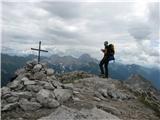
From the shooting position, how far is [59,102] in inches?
681

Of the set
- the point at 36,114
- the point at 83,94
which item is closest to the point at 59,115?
the point at 36,114

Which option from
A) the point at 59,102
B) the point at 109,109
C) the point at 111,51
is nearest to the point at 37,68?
the point at 59,102

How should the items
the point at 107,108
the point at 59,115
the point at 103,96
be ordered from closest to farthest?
the point at 59,115 → the point at 107,108 → the point at 103,96

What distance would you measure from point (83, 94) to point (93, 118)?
5168mm

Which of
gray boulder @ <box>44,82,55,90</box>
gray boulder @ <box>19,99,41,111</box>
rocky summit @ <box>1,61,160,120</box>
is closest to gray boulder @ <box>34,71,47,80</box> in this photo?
rocky summit @ <box>1,61,160,120</box>

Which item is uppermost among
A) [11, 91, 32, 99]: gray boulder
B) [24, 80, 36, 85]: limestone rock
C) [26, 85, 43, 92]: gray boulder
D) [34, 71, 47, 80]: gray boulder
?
[34, 71, 47, 80]: gray boulder

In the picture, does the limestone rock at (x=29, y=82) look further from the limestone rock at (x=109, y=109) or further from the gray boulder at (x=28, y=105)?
the limestone rock at (x=109, y=109)

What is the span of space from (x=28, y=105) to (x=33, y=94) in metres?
1.37

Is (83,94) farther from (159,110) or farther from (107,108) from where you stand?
(159,110)

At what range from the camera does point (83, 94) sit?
20.9m

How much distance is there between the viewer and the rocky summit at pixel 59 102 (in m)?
15.8

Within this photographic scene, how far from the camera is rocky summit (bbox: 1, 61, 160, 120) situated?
623 inches

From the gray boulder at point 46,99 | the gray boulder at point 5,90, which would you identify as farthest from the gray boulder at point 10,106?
the gray boulder at point 5,90

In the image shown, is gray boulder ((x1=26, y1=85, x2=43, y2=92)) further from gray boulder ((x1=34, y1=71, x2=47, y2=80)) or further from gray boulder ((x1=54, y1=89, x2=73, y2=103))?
gray boulder ((x1=34, y1=71, x2=47, y2=80))
